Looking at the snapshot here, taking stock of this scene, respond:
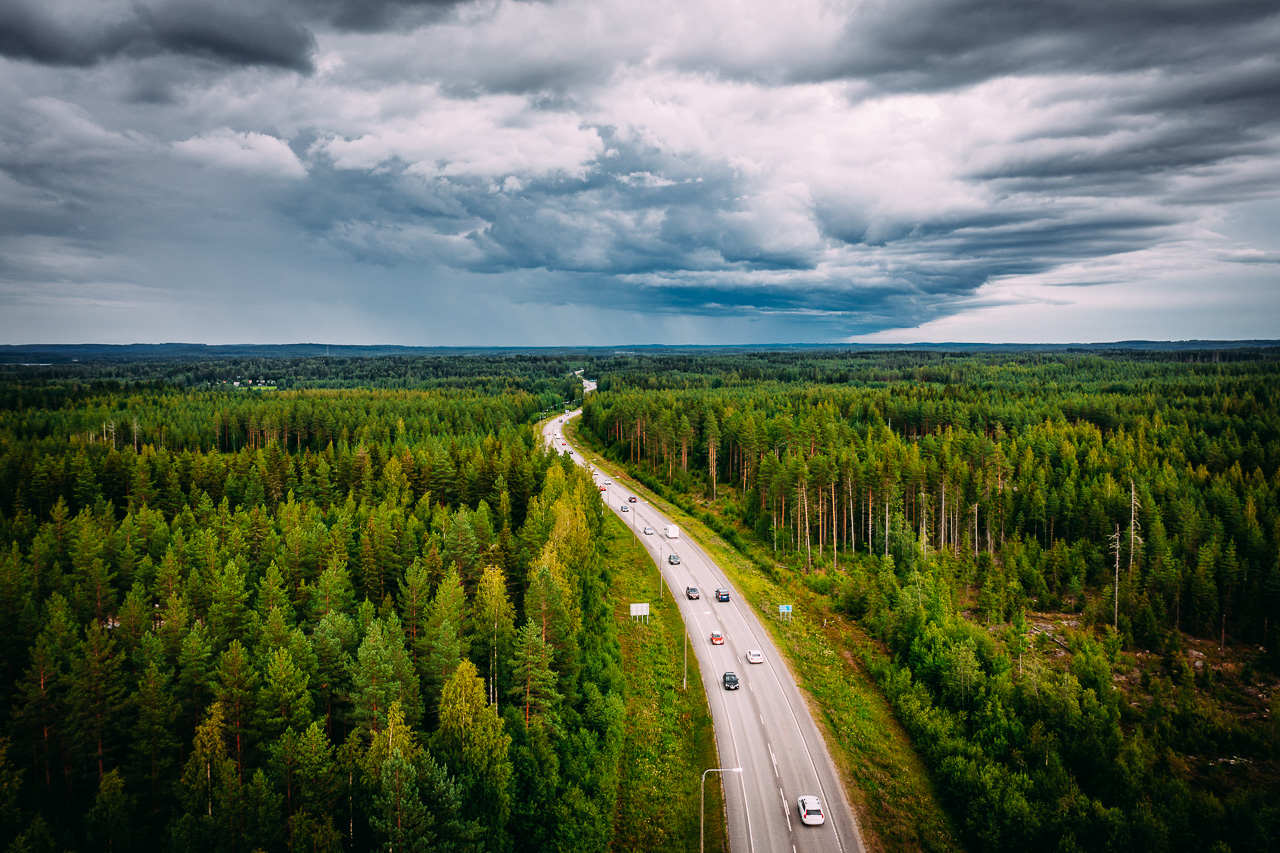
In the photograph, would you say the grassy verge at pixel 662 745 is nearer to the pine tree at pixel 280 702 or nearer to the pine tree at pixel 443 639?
the pine tree at pixel 443 639

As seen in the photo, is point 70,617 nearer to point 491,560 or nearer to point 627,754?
point 491,560

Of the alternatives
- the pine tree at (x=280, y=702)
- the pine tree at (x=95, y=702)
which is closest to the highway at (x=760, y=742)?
the pine tree at (x=280, y=702)

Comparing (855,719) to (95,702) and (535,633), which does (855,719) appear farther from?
(95,702)

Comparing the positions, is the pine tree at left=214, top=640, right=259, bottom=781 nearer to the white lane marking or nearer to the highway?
the highway

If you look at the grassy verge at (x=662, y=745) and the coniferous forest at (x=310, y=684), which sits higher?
the coniferous forest at (x=310, y=684)

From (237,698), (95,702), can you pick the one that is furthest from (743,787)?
(95,702)
